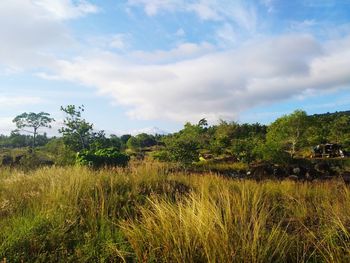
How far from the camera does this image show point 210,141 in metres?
37.8

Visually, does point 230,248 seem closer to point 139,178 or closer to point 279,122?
point 139,178

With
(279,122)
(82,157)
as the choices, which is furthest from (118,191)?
(279,122)

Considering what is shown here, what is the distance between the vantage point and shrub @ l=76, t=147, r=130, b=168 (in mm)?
19078

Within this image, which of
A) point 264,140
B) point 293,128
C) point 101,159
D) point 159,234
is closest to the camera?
point 159,234

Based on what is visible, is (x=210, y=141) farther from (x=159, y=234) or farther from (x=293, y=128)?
(x=159, y=234)

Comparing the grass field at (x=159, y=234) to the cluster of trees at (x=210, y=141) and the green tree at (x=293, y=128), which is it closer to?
the cluster of trees at (x=210, y=141)

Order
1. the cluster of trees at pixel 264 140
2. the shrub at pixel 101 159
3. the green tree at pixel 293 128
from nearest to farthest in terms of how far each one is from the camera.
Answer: the shrub at pixel 101 159 < the cluster of trees at pixel 264 140 < the green tree at pixel 293 128

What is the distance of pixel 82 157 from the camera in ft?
63.3

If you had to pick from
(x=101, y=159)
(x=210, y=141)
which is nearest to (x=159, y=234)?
(x=101, y=159)

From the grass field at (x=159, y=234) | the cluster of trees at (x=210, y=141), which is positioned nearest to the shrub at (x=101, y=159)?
the cluster of trees at (x=210, y=141)

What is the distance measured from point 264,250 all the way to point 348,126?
129 feet

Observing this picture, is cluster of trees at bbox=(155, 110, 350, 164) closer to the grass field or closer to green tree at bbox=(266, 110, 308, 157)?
green tree at bbox=(266, 110, 308, 157)

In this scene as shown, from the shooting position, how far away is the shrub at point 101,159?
19.1m

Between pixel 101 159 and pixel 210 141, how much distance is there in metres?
19.1
